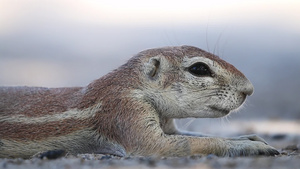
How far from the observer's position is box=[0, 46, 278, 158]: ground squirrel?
9469mm

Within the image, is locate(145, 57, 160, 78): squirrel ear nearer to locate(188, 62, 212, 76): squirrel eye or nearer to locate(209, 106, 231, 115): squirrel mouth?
locate(188, 62, 212, 76): squirrel eye

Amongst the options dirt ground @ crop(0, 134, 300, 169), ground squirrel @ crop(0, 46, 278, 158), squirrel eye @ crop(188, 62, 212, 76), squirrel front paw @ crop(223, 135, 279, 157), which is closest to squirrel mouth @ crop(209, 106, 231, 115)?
ground squirrel @ crop(0, 46, 278, 158)

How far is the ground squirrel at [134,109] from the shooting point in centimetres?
947

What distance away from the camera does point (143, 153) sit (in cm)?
938

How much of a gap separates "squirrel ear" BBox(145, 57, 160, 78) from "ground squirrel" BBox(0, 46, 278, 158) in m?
0.02

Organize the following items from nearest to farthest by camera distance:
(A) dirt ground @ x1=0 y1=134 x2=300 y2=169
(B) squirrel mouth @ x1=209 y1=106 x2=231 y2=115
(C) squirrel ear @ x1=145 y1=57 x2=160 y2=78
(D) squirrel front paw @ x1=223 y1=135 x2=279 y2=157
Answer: (A) dirt ground @ x1=0 y1=134 x2=300 y2=169, (D) squirrel front paw @ x1=223 y1=135 x2=279 y2=157, (B) squirrel mouth @ x1=209 y1=106 x2=231 y2=115, (C) squirrel ear @ x1=145 y1=57 x2=160 y2=78

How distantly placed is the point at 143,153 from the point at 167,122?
144 centimetres

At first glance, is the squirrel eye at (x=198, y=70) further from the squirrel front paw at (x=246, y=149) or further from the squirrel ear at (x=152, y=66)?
the squirrel front paw at (x=246, y=149)

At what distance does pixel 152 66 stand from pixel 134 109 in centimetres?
90

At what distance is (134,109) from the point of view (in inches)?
380

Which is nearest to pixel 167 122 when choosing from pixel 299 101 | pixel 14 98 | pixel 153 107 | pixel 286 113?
pixel 153 107

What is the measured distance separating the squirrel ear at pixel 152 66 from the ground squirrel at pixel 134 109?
2 cm

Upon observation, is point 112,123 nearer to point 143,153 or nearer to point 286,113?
point 143,153

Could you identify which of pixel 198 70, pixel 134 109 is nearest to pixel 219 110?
pixel 198 70
